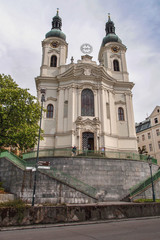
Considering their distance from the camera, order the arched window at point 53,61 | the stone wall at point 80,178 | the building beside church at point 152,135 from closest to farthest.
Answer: the stone wall at point 80,178, the arched window at point 53,61, the building beside church at point 152,135

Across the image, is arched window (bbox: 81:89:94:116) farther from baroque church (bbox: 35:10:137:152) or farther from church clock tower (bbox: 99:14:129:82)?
church clock tower (bbox: 99:14:129:82)

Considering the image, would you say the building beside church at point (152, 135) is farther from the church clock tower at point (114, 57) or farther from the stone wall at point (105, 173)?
the stone wall at point (105, 173)

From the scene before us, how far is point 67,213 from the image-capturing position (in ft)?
31.1

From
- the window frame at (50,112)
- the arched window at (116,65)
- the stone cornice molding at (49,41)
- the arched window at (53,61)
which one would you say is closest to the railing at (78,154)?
the window frame at (50,112)

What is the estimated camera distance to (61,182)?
51.9 feet

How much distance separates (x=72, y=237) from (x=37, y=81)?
1133 inches

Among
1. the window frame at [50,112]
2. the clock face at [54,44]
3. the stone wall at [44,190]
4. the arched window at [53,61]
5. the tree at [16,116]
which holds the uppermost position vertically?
the clock face at [54,44]

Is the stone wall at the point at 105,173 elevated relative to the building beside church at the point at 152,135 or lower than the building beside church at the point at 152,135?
lower

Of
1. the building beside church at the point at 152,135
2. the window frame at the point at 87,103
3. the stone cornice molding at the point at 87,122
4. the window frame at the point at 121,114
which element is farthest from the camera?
the building beside church at the point at 152,135

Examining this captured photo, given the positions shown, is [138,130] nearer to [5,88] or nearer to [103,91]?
[103,91]

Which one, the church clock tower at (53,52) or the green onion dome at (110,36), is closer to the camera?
the church clock tower at (53,52)

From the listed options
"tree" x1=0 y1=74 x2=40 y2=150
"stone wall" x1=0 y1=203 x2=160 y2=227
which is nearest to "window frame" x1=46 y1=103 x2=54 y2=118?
"tree" x1=0 y1=74 x2=40 y2=150

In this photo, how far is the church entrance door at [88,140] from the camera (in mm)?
28195

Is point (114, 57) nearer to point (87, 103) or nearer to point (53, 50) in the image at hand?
point (53, 50)
